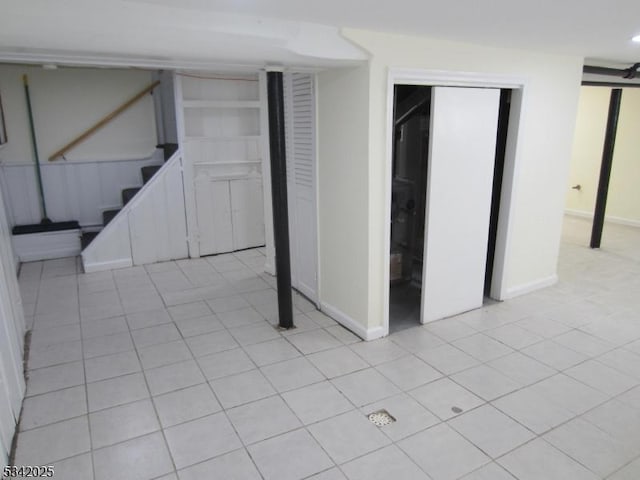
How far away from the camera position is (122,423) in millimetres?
2539

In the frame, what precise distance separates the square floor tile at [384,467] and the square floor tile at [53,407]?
5.44 feet

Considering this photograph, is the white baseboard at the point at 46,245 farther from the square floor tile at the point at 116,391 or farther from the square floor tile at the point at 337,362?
the square floor tile at the point at 337,362

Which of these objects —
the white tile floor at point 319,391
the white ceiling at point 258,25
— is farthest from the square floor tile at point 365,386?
the white ceiling at point 258,25

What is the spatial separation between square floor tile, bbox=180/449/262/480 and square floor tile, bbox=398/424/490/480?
2.63 ft

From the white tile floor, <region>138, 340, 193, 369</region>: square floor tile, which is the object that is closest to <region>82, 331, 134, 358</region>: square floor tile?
the white tile floor

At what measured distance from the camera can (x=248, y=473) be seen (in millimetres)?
2172

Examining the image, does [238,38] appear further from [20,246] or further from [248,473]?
[20,246]

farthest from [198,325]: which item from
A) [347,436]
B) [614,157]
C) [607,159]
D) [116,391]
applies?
[614,157]

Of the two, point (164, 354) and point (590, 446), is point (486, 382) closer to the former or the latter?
point (590, 446)

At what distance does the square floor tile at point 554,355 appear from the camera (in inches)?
124

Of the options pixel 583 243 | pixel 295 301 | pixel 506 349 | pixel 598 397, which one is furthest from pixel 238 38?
pixel 583 243

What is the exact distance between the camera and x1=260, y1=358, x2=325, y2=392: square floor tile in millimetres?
2912

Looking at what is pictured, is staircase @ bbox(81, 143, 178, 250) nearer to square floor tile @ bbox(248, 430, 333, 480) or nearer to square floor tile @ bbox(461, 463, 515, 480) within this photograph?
square floor tile @ bbox(248, 430, 333, 480)

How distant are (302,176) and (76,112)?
11.8 ft
